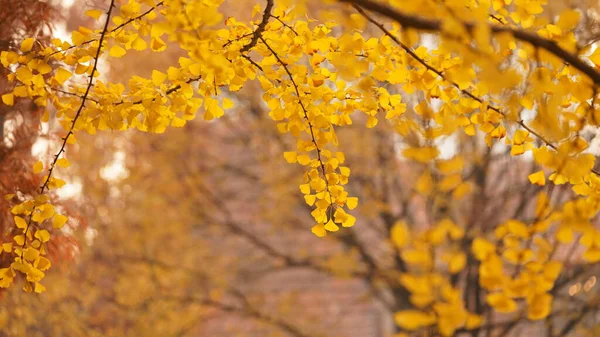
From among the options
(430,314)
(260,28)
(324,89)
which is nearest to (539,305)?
(430,314)

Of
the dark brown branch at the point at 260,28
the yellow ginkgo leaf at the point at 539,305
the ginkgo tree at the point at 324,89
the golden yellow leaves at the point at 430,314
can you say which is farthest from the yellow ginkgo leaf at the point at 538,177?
the dark brown branch at the point at 260,28

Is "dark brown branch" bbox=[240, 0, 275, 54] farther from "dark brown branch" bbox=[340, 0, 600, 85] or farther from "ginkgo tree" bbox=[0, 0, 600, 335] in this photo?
"dark brown branch" bbox=[340, 0, 600, 85]

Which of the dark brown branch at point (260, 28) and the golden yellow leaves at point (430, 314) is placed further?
the dark brown branch at point (260, 28)

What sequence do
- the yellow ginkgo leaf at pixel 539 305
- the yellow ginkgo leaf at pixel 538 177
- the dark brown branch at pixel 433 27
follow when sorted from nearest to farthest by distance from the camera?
the dark brown branch at pixel 433 27 → the yellow ginkgo leaf at pixel 539 305 → the yellow ginkgo leaf at pixel 538 177

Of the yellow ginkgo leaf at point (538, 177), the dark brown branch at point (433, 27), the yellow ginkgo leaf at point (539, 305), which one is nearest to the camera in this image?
the dark brown branch at point (433, 27)

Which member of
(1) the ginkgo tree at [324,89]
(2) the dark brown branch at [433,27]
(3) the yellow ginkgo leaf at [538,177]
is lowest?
(2) the dark brown branch at [433,27]

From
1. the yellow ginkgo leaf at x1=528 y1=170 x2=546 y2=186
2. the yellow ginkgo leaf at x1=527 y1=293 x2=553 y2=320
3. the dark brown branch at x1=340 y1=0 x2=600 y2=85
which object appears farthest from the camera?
the yellow ginkgo leaf at x1=528 y1=170 x2=546 y2=186

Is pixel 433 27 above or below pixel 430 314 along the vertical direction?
above

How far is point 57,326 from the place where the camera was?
16.6ft

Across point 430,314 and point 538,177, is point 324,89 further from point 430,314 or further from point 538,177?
point 430,314

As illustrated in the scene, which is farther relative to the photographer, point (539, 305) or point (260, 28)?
point (260, 28)

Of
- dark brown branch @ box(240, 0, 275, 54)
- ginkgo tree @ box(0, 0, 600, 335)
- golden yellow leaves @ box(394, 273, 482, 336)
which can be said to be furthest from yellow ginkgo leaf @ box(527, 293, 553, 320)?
dark brown branch @ box(240, 0, 275, 54)

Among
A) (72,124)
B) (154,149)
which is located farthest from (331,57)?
(154,149)

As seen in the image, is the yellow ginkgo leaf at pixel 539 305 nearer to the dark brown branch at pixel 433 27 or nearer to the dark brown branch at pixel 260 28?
the dark brown branch at pixel 433 27
